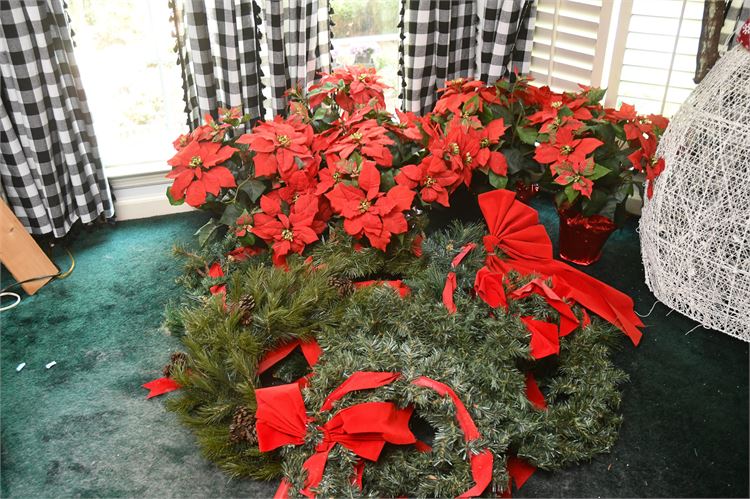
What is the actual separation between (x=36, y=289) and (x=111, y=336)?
327mm

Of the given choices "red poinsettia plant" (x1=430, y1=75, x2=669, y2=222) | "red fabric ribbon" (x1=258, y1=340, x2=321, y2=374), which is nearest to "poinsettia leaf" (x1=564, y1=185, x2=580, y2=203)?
"red poinsettia plant" (x1=430, y1=75, x2=669, y2=222)

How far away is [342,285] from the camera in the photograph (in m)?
1.40

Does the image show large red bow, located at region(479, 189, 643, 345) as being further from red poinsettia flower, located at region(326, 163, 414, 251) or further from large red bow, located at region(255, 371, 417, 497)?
large red bow, located at region(255, 371, 417, 497)

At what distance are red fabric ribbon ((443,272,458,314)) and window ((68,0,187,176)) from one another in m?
1.10

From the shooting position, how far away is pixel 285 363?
1402mm

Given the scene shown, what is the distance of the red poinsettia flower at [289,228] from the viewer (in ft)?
4.87

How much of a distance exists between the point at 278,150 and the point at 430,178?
1.15 feet

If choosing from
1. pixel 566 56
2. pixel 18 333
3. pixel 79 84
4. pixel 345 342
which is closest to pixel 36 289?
pixel 18 333

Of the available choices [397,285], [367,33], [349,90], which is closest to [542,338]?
[397,285]

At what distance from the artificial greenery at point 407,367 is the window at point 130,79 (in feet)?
2.65

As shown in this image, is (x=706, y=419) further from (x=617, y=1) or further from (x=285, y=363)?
(x=617, y=1)

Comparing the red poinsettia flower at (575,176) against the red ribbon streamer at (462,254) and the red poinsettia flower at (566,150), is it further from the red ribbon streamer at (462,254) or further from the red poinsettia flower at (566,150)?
the red ribbon streamer at (462,254)

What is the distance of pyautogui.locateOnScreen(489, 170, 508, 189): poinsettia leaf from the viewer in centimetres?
159

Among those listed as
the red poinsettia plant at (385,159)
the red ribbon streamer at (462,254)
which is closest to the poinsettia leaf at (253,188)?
the red poinsettia plant at (385,159)
